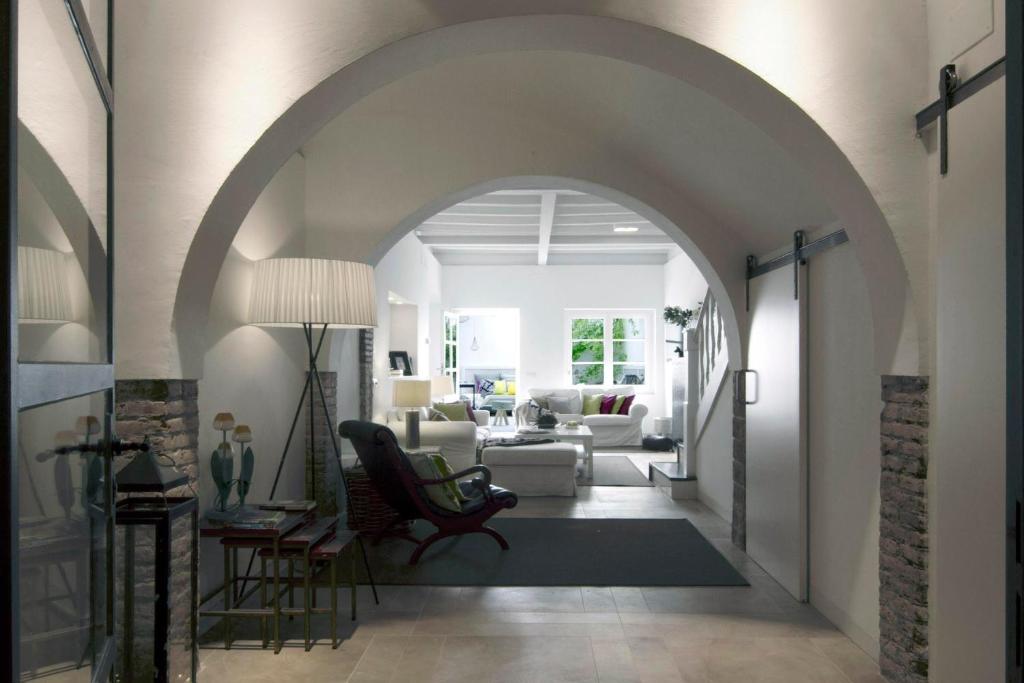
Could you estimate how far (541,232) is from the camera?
33.9ft

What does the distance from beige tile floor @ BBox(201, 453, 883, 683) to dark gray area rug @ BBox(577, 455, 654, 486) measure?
395 centimetres

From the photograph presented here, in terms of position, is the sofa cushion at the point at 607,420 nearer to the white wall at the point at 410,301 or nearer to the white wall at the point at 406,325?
the white wall at the point at 410,301

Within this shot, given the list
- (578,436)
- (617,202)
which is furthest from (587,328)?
(617,202)

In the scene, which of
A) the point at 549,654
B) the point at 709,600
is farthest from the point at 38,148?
the point at 709,600

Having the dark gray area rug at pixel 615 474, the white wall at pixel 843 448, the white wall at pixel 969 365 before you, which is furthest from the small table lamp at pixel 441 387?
the white wall at pixel 969 365

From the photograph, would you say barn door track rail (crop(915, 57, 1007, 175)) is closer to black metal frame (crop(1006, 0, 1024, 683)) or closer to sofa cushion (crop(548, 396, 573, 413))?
black metal frame (crop(1006, 0, 1024, 683))

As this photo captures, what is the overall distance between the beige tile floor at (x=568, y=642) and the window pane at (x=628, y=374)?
9.31 metres

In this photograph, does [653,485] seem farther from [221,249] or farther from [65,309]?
[65,309]

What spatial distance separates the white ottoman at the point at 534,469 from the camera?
7727 millimetres

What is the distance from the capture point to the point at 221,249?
3.14 meters

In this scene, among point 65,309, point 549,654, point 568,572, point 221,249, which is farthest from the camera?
point 568,572

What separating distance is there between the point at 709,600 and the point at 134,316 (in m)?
3.29

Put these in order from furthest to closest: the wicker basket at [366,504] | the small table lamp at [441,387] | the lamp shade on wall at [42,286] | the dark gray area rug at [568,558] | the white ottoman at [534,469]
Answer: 1. the small table lamp at [441,387]
2. the white ottoman at [534,469]
3. the wicker basket at [366,504]
4. the dark gray area rug at [568,558]
5. the lamp shade on wall at [42,286]

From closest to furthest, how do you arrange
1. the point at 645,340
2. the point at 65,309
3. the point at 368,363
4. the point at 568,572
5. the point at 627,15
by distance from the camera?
the point at 65,309, the point at 627,15, the point at 568,572, the point at 368,363, the point at 645,340
